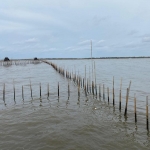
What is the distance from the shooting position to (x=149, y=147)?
335 inches

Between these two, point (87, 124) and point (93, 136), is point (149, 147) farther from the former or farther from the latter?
point (87, 124)

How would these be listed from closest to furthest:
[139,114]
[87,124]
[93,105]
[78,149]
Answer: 1. [78,149]
2. [87,124]
3. [139,114]
4. [93,105]

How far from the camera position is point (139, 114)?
1307 centimetres

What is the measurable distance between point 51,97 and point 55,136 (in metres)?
9.18

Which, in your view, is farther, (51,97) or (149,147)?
(51,97)

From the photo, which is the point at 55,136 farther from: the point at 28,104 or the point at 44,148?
the point at 28,104

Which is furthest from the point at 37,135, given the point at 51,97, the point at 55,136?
the point at 51,97

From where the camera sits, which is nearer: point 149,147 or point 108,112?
point 149,147

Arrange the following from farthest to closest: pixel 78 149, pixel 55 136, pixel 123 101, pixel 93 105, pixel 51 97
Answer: pixel 51 97
pixel 123 101
pixel 93 105
pixel 55 136
pixel 78 149

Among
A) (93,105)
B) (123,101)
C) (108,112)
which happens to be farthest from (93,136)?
(123,101)

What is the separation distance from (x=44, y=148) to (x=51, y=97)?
1031 cm

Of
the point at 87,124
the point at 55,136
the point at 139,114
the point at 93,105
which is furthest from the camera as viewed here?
the point at 93,105

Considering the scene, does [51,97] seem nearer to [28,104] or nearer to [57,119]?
[28,104]

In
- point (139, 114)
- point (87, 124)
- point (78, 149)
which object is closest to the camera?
point (78, 149)
